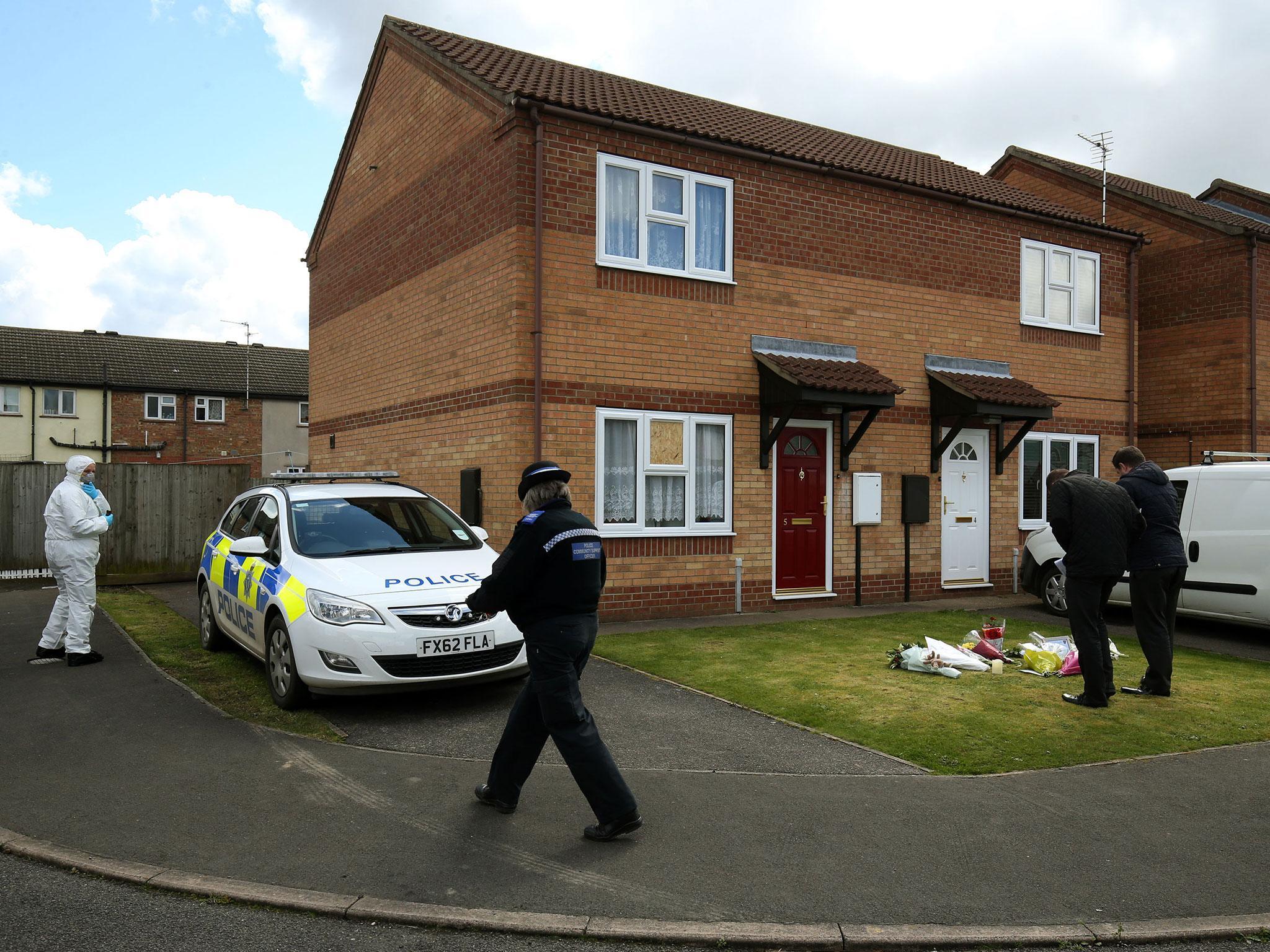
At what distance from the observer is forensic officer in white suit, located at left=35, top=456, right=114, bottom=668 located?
8266mm

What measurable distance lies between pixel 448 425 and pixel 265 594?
523 cm

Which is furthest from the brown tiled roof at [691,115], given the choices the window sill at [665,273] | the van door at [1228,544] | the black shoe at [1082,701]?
the black shoe at [1082,701]

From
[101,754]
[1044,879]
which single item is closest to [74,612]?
[101,754]

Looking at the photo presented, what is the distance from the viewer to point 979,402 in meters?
12.8

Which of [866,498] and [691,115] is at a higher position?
[691,115]

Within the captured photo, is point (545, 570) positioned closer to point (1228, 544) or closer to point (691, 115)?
point (1228, 544)

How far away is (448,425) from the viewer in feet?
39.8

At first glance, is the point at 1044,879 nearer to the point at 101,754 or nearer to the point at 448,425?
the point at 101,754

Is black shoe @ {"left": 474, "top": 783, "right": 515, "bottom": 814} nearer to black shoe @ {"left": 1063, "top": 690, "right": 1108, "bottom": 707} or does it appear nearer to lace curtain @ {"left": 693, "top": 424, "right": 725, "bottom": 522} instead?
black shoe @ {"left": 1063, "top": 690, "right": 1108, "bottom": 707}

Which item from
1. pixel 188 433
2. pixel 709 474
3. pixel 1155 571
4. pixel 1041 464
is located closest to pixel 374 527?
pixel 709 474

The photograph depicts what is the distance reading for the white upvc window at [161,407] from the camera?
121ft

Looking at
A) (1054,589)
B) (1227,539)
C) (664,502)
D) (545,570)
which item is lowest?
(1054,589)

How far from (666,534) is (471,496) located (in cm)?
228

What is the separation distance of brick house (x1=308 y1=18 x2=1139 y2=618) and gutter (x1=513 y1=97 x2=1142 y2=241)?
4 centimetres
